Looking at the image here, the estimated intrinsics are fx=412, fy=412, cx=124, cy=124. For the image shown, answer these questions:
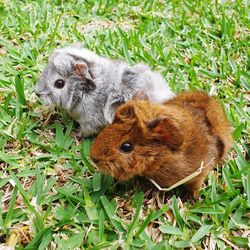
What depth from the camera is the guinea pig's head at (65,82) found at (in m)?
3.65

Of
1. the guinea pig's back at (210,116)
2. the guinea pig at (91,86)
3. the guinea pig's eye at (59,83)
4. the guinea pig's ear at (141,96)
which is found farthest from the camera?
the guinea pig's eye at (59,83)

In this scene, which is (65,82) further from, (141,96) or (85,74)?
(141,96)

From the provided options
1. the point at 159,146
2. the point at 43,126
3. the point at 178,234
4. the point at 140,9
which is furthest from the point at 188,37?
the point at 178,234

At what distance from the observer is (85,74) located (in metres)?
3.62

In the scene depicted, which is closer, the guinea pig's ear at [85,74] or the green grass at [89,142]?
the green grass at [89,142]

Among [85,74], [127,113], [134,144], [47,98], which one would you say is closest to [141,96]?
[127,113]

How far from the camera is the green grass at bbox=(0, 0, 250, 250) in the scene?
9.14 ft

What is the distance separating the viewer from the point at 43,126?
12.3ft

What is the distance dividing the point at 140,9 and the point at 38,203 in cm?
377

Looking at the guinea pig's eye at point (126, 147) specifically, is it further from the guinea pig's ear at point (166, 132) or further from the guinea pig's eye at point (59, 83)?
the guinea pig's eye at point (59, 83)

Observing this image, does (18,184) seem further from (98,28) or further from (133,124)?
(98,28)

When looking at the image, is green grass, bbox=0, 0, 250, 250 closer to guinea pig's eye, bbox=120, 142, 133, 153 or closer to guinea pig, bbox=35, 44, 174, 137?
guinea pig, bbox=35, 44, 174, 137

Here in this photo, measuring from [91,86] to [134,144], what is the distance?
1.05 metres

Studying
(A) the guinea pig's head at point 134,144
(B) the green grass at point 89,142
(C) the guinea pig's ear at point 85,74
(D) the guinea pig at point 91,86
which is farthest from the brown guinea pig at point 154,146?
(C) the guinea pig's ear at point 85,74
